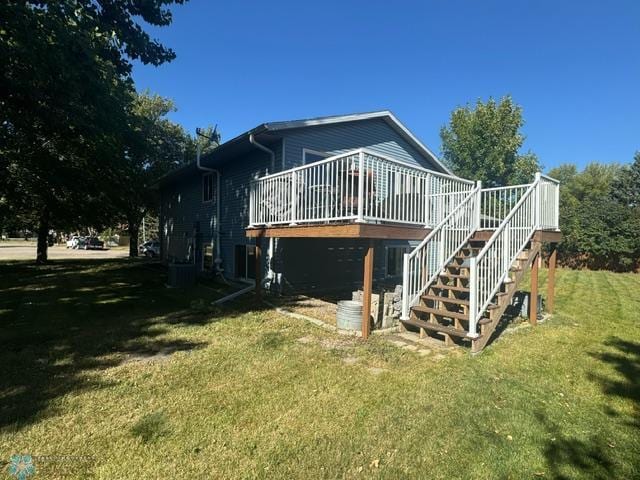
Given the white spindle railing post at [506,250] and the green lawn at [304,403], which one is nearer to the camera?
the green lawn at [304,403]

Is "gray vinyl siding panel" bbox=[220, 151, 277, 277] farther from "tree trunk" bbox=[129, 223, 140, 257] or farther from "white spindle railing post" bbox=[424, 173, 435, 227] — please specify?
"tree trunk" bbox=[129, 223, 140, 257]

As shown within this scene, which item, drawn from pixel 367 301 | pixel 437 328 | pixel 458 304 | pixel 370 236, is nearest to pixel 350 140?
pixel 370 236

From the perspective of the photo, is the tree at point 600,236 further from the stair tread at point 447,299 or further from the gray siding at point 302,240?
the stair tread at point 447,299

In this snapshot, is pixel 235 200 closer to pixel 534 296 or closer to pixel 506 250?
pixel 506 250

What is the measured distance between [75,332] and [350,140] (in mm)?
8361

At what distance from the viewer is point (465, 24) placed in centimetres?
1237

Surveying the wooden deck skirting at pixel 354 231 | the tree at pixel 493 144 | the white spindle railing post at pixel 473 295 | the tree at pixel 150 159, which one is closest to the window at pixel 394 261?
the wooden deck skirting at pixel 354 231

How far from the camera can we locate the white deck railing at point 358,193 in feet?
20.1

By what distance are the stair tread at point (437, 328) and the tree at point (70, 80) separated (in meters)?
8.80

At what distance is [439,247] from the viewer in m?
6.59

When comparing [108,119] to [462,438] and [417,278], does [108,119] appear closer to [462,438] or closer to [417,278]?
[417,278]

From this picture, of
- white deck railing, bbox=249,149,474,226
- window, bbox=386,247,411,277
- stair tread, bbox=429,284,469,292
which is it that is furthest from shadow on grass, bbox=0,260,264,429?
window, bbox=386,247,411,277

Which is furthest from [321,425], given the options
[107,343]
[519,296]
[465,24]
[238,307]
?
[465,24]

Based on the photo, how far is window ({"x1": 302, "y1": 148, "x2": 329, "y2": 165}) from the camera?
9.85 meters
